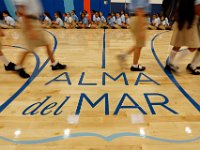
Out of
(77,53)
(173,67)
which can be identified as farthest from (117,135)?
(77,53)

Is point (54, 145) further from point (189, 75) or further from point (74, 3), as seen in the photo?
point (74, 3)

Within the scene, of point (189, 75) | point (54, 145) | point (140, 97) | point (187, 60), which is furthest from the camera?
point (187, 60)

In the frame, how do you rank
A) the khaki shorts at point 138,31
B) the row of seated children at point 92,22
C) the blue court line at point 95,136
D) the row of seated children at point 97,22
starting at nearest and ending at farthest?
the blue court line at point 95,136
the khaki shorts at point 138,31
the row of seated children at point 97,22
the row of seated children at point 92,22

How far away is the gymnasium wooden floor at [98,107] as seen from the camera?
209 centimetres

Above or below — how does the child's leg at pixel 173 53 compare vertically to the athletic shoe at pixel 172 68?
above

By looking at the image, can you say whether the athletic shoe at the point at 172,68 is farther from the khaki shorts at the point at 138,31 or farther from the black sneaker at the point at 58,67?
the black sneaker at the point at 58,67

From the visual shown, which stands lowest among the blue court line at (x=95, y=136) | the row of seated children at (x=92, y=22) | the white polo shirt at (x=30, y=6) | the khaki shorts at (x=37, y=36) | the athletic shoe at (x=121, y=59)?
the row of seated children at (x=92, y=22)

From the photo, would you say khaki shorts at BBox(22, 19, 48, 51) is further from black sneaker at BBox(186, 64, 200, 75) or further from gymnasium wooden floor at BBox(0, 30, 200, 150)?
black sneaker at BBox(186, 64, 200, 75)

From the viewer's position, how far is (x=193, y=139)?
210 centimetres

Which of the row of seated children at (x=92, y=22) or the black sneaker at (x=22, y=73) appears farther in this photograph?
the row of seated children at (x=92, y=22)

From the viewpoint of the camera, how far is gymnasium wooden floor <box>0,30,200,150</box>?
82.4 inches

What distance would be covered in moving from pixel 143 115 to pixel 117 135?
19.1 inches

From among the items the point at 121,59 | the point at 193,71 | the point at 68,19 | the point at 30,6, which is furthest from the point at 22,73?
the point at 68,19

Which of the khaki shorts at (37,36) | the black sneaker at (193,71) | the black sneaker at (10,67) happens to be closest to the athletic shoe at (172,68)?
the black sneaker at (193,71)
